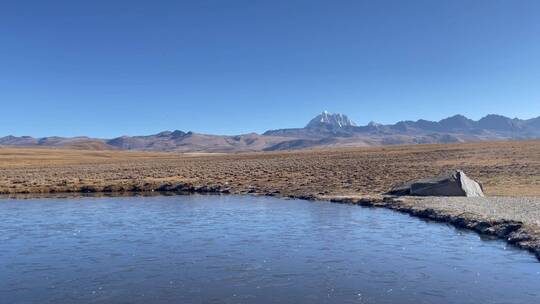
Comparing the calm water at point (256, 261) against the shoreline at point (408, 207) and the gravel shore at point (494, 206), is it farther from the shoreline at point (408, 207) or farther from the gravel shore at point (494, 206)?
the gravel shore at point (494, 206)

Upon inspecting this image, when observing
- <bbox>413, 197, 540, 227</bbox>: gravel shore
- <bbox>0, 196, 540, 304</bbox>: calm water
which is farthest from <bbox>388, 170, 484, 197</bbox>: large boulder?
<bbox>0, 196, 540, 304</bbox>: calm water

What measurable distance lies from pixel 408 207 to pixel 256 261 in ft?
60.6

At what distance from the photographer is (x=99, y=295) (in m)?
16.5

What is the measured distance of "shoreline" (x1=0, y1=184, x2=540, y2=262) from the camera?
24.5 metres

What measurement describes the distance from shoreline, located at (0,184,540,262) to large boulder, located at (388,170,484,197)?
2009 millimetres

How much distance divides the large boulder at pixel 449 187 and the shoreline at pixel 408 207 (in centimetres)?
201

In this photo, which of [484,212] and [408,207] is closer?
[484,212]

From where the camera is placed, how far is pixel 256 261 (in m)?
21.4

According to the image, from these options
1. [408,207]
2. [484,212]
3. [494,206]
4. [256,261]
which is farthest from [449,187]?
[256,261]

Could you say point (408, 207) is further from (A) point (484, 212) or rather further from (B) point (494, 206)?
(A) point (484, 212)

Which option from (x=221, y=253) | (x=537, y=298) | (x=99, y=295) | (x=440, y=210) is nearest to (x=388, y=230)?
(x=440, y=210)

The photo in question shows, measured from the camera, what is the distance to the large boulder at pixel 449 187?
40.5 metres

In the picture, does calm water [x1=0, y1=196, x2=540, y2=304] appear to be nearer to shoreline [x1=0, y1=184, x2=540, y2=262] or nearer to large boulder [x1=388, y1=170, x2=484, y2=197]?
shoreline [x1=0, y1=184, x2=540, y2=262]

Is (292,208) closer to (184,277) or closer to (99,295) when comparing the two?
(184,277)
